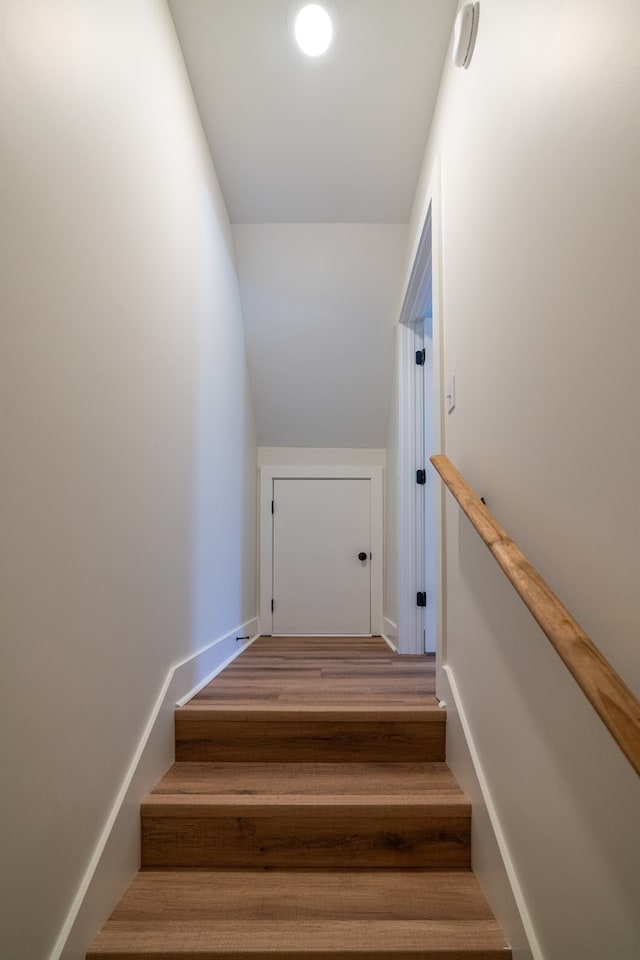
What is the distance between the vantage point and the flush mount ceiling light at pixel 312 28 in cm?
195

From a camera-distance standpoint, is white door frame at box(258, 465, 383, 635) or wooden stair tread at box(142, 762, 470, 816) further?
white door frame at box(258, 465, 383, 635)

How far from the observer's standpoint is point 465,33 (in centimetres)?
161

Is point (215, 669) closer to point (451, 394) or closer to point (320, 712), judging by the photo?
point (320, 712)

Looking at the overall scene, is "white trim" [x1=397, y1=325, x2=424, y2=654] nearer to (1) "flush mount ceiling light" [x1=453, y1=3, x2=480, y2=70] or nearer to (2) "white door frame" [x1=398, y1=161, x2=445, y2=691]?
(2) "white door frame" [x1=398, y1=161, x2=445, y2=691]

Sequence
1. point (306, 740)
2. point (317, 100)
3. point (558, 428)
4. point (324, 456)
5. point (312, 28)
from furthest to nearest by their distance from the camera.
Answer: point (324, 456) → point (317, 100) → point (312, 28) → point (306, 740) → point (558, 428)


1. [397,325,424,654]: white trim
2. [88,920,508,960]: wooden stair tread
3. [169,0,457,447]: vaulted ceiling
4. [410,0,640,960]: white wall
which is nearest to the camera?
[410,0,640,960]: white wall

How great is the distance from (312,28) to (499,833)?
251 centimetres

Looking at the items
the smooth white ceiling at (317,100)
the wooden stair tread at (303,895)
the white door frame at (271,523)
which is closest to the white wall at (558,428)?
the wooden stair tread at (303,895)

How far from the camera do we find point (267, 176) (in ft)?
→ 9.11

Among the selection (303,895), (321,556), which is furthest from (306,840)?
(321,556)

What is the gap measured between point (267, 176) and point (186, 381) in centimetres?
132

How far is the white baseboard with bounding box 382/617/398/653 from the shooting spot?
3236 mm

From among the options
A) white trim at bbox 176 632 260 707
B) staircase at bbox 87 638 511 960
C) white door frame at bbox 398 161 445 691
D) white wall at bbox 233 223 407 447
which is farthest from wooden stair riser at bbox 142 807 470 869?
white wall at bbox 233 223 407 447

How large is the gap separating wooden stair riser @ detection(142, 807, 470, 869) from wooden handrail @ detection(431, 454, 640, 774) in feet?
2.88
